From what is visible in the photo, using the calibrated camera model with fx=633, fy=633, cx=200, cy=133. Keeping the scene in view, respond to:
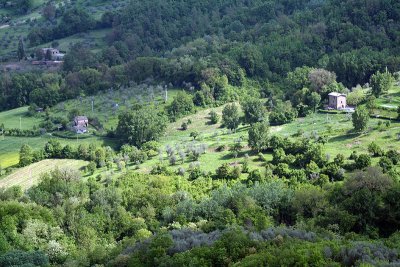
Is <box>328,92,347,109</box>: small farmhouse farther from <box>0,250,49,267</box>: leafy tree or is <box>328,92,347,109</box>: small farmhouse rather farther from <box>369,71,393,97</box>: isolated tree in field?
<box>0,250,49,267</box>: leafy tree

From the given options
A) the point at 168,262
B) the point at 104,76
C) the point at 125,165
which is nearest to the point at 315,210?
the point at 168,262

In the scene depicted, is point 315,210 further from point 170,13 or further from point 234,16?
point 170,13

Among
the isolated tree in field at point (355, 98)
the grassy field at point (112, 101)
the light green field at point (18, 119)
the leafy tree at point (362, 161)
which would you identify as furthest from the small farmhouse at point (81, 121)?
the leafy tree at point (362, 161)

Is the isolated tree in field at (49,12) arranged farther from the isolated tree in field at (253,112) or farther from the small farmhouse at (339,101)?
the small farmhouse at (339,101)

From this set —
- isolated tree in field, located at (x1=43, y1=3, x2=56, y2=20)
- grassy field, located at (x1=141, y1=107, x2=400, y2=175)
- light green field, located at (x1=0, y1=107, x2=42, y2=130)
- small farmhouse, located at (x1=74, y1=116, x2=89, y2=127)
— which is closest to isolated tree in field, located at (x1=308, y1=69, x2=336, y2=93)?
grassy field, located at (x1=141, y1=107, x2=400, y2=175)

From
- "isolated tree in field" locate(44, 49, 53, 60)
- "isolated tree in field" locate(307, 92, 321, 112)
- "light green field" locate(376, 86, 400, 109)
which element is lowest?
"isolated tree in field" locate(44, 49, 53, 60)

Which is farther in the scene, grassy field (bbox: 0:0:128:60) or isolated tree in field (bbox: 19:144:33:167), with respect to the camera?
grassy field (bbox: 0:0:128:60)

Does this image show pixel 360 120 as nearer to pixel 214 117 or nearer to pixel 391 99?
pixel 391 99
